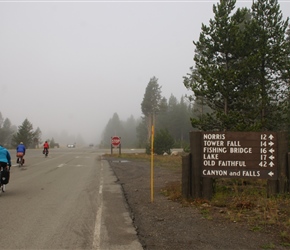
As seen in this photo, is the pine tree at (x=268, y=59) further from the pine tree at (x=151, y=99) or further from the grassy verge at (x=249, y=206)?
the pine tree at (x=151, y=99)

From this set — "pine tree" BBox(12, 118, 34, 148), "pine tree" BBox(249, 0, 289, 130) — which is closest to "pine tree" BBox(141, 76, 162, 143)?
"pine tree" BBox(12, 118, 34, 148)

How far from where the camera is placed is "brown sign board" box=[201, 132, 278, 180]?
29.7ft

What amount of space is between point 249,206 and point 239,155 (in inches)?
62.2

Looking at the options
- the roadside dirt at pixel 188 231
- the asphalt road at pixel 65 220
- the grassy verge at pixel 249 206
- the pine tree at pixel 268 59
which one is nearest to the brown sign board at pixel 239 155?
the grassy verge at pixel 249 206

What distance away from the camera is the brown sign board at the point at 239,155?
9062 mm

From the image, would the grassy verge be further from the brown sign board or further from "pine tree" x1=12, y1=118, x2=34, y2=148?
"pine tree" x1=12, y1=118, x2=34, y2=148

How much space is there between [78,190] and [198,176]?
4942 mm

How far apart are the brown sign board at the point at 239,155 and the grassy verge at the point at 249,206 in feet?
2.30

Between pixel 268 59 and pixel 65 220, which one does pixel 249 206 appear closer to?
pixel 65 220

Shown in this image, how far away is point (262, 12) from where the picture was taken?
63.2 ft

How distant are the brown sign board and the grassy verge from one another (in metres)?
0.70

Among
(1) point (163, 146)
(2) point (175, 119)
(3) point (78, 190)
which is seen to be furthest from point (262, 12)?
(2) point (175, 119)

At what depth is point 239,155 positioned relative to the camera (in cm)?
922

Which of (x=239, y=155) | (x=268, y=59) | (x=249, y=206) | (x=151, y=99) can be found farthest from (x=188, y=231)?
(x=151, y=99)
